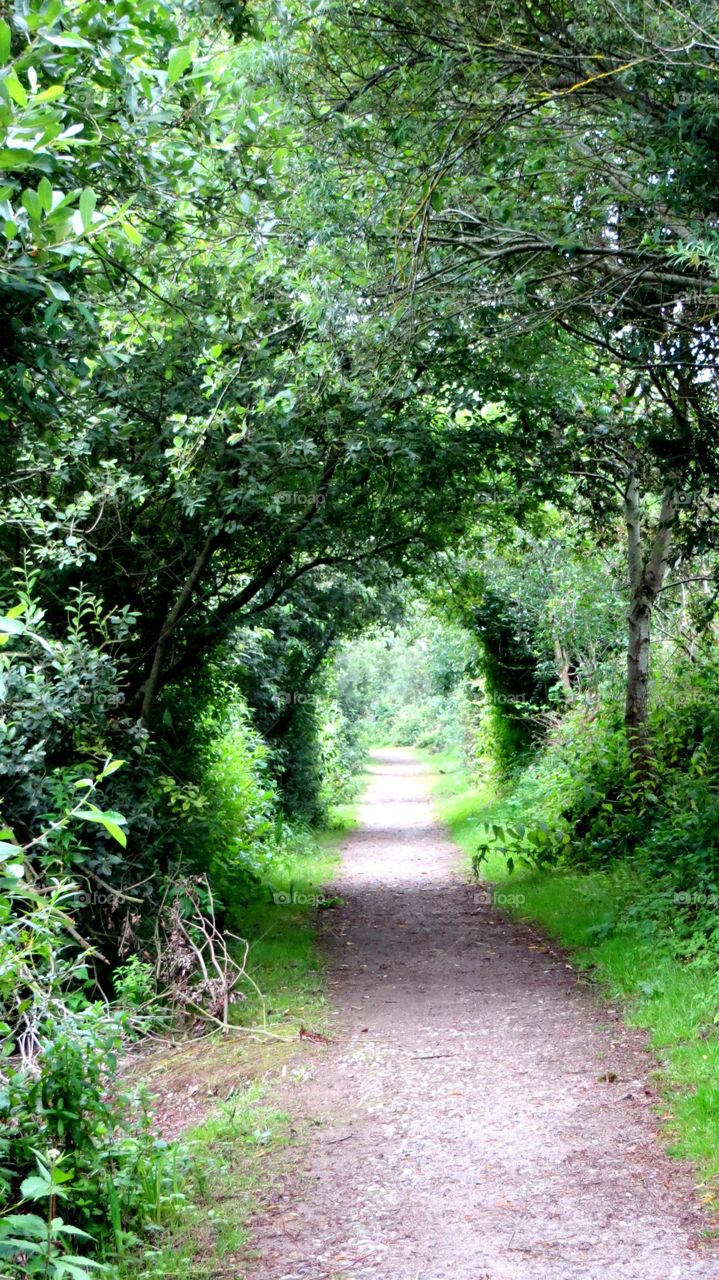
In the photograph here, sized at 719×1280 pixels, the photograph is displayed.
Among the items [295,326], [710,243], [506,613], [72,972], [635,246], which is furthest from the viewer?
[506,613]

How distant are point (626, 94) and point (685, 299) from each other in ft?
4.56

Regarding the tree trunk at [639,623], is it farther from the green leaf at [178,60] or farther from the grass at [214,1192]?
the green leaf at [178,60]

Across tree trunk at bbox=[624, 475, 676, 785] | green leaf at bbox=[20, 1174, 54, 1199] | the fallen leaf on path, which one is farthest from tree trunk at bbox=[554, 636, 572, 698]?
green leaf at bbox=[20, 1174, 54, 1199]

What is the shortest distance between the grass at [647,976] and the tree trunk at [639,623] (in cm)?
164

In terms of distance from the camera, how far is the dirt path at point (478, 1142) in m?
4.30

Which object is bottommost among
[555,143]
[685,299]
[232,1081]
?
[232,1081]

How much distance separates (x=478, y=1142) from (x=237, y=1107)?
1523 mm

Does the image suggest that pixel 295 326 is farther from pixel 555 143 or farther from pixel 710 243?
pixel 710 243

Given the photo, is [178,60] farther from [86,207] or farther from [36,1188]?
[36,1188]

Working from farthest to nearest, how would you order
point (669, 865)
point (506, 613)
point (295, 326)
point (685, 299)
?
point (506, 613)
point (669, 865)
point (295, 326)
point (685, 299)

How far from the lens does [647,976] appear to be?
304 inches

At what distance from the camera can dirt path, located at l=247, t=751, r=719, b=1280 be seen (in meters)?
4.30

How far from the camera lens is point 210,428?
322 inches

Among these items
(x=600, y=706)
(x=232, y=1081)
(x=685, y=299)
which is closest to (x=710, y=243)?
(x=685, y=299)
